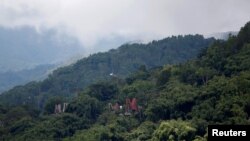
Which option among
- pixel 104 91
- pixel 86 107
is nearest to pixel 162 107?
pixel 86 107

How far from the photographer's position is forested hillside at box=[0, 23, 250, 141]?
36.7 m

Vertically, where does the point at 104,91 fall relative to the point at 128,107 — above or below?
above

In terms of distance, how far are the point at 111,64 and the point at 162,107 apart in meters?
84.3

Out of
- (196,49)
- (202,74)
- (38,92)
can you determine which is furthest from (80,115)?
(196,49)

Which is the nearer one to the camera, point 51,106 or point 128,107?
point 128,107

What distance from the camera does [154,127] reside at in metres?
41.6

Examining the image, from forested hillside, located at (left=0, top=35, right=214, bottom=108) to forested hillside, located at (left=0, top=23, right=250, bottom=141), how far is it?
4398 cm

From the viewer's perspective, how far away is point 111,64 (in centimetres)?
12838

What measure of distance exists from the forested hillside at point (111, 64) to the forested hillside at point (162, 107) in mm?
43976

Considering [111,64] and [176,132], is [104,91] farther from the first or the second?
[111,64]

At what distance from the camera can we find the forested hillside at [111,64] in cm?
11094

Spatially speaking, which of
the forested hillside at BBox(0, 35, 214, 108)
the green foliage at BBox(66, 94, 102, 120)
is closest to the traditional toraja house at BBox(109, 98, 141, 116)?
the green foliage at BBox(66, 94, 102, 120)

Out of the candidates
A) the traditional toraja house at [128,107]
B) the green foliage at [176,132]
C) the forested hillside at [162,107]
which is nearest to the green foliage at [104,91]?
the forested hillside at [162,107]

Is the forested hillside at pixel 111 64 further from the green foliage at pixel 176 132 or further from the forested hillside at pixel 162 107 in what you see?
the green foliage at pixel 176 132
